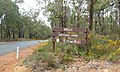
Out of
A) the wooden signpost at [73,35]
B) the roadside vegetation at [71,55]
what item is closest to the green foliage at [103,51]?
the roadside vegetation at [71,55]

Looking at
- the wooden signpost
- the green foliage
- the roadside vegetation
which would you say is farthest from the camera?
the wooden signpost

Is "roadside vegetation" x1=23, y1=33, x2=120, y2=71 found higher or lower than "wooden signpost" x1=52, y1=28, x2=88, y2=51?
lower

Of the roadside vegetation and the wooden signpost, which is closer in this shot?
the roadside vegetation

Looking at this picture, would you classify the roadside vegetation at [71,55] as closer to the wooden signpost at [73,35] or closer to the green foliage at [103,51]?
the green foliage at [103,51]

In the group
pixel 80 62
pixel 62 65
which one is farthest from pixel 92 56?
pixel 62 65

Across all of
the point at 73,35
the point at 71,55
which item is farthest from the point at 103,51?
the point at 73,35

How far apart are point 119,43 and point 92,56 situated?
283cm

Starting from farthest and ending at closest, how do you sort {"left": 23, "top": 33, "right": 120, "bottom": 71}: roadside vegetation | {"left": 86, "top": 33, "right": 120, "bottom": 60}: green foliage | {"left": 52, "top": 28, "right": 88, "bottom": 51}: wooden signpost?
{"left": 52, "top": 28, "right": 88, "bottom": 51}: wooden signpost, {"left": 86, "top": 33, "right": 120, "bottom": 60}: green foliage, {"left": 23, "top": 33, "right": 120, "bottom": 71}: roadside vegetation

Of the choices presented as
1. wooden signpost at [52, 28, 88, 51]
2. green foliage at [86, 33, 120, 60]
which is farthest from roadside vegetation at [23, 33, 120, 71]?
wooden signpost at [52, 28, 88, 51]

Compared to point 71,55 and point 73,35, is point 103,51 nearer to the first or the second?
point 71,55

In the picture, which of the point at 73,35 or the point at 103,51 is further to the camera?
the point at 73,35

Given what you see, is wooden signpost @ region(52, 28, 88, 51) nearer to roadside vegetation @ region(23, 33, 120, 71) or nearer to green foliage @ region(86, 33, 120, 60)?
roadside vegetation @ region(23, 33, 120, 71)

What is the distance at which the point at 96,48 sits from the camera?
47.1ft

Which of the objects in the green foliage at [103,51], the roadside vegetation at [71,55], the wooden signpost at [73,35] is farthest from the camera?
the wooden signpost at [73,35]
